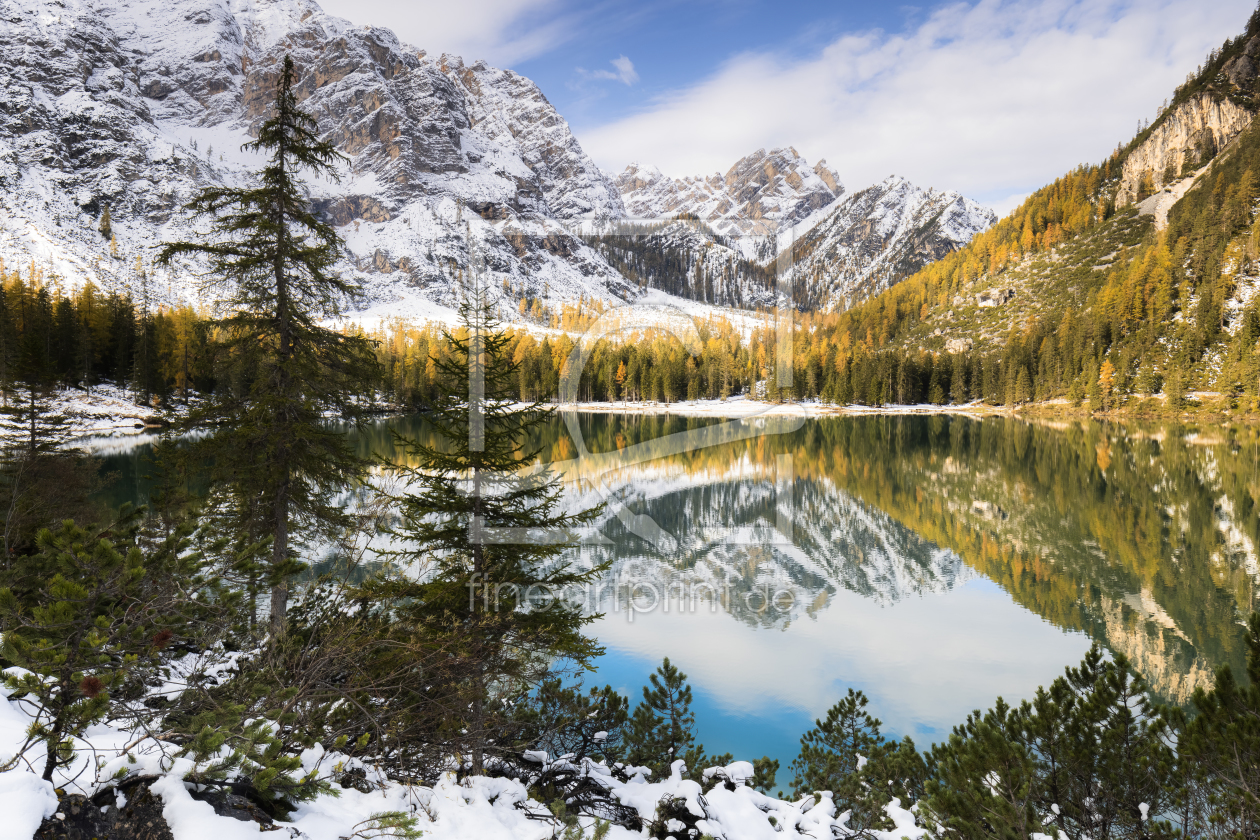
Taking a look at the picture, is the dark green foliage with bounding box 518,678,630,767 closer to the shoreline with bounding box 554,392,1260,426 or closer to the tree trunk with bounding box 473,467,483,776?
the tree trunk with bounding box 473,467,483,776

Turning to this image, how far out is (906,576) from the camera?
19.7m

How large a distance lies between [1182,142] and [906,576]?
6706 inches

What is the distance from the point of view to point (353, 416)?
34.6 feet

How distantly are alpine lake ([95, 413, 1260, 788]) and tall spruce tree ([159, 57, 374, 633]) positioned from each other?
229 cm

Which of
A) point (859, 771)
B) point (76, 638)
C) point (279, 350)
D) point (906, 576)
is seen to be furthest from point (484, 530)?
point (906, 576)

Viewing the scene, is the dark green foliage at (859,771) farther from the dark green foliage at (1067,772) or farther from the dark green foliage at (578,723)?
the dark green foliage at (578,723)

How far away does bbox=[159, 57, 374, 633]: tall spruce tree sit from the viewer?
9602 mm

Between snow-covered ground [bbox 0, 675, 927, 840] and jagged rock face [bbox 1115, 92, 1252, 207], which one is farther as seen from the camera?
jagged rock face [bbox 1115, 92, 1252, 207]

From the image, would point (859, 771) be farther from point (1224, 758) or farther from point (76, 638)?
point (76, 638)

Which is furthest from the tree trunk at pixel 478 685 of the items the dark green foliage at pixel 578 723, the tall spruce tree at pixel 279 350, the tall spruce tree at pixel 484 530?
the tall spruce tree at pixel 279 350

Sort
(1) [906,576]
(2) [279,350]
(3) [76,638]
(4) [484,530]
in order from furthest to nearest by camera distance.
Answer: (1) [906,576]
(2) [279,350]
(4) [484,530]
(3) [76,638]

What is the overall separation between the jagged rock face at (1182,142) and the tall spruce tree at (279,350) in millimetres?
Answer: 165893

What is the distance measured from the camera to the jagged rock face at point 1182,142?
4732 inches

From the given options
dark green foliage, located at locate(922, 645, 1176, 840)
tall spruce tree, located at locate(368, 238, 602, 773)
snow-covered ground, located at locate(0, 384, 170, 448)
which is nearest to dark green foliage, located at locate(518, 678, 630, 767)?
tall spruce tree, located at locate(368, 238, 602, 773)
